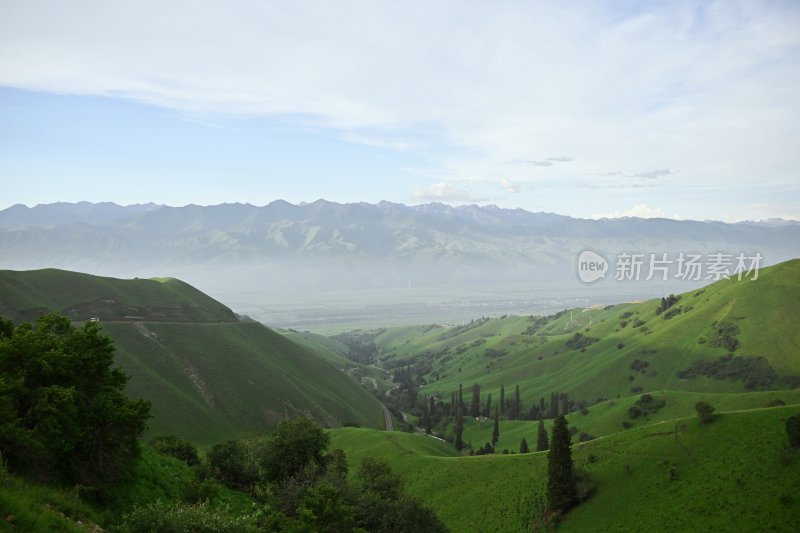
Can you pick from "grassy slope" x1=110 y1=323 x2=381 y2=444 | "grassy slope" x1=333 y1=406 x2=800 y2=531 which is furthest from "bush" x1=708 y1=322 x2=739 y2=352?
"grassy slope" x1=333 y1=406 x2=800 y2=531

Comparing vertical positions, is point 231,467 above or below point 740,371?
below

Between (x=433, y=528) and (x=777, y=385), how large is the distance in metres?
169

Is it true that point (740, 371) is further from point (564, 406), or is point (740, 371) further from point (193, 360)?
point (193, 360)

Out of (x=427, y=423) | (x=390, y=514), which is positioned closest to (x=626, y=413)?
(x=427, y=423)

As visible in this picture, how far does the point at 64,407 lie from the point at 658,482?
68.4 m

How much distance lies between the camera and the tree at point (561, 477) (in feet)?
215

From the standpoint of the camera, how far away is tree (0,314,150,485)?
2677 cm

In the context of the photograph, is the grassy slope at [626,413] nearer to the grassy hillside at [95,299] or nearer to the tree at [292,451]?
the tree at [292,451]

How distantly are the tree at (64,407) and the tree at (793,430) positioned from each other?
73774 millimetres

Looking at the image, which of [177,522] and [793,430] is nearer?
[177,522]

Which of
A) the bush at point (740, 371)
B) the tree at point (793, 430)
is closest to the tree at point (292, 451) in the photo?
the tree at point (793, 430)

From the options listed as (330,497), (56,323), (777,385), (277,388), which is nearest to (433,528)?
A: (330,497)

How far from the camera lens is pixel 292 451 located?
57.6 meters

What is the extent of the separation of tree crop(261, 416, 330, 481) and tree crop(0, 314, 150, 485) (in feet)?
79.1
